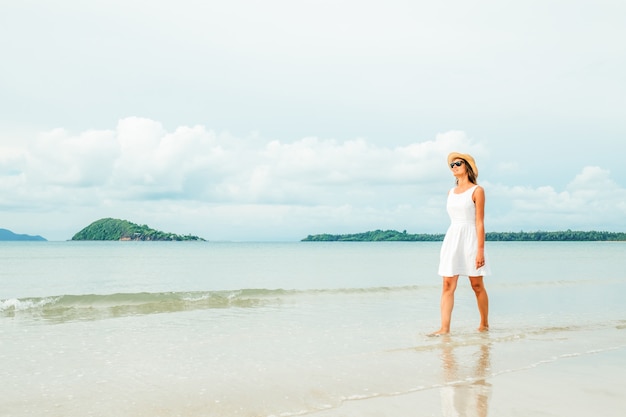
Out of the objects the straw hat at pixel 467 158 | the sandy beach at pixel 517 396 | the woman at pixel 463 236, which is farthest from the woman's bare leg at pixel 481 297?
the sandy beach at pixel 517 396

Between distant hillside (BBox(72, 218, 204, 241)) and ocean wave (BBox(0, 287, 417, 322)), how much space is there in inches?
6535

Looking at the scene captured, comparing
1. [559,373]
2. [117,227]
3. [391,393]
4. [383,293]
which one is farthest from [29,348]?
[117,227]

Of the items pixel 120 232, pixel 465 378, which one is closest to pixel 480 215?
pixel 465 378

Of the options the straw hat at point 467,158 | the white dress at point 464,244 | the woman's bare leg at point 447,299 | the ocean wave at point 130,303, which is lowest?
the ocean wave at point 130,303

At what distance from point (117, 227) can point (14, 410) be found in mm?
183885

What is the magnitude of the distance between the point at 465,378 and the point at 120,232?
184175mm

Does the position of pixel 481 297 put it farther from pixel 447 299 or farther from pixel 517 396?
pixel 517 396

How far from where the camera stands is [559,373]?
602 cm

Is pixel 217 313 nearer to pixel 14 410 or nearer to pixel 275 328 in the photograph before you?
pixel 275 328

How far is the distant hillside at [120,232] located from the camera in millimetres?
174875

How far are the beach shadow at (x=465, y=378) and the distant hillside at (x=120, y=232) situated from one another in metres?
176

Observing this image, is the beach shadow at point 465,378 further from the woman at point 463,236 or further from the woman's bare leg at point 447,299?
the woman at point 463,236

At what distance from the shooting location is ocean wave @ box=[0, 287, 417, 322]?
11758 millimetres

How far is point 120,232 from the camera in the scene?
7003 inches
